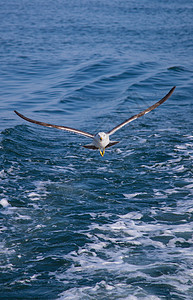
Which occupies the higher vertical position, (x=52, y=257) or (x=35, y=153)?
(x=35, y=153)

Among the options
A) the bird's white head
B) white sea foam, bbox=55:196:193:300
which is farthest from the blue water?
the bird's white head

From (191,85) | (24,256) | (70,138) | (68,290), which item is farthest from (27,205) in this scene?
(191,85)

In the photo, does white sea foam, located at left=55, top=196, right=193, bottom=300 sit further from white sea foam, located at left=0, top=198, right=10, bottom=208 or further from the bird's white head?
white sea foam, located at left=0, top=198, right=10, bottom=208

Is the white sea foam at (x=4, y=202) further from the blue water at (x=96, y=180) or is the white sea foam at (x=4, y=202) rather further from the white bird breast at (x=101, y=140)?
the white bird breast at (x=101, y=140)

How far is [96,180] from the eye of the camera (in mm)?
15508

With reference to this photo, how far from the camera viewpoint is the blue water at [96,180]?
10.2m

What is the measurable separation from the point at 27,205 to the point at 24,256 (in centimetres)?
288

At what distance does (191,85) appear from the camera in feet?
95.6

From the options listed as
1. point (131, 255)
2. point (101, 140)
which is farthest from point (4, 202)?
point (131, 255)

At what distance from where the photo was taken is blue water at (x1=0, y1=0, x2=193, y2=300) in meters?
10.2

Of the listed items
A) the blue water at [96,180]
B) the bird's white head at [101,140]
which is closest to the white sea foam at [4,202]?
the blue water at [96,180]

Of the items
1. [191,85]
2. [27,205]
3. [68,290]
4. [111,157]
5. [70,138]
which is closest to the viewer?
[68,290]

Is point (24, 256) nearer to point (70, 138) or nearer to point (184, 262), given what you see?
point (184, 262)

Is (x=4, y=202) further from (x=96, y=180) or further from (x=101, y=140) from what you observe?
(x=101, y=140)
